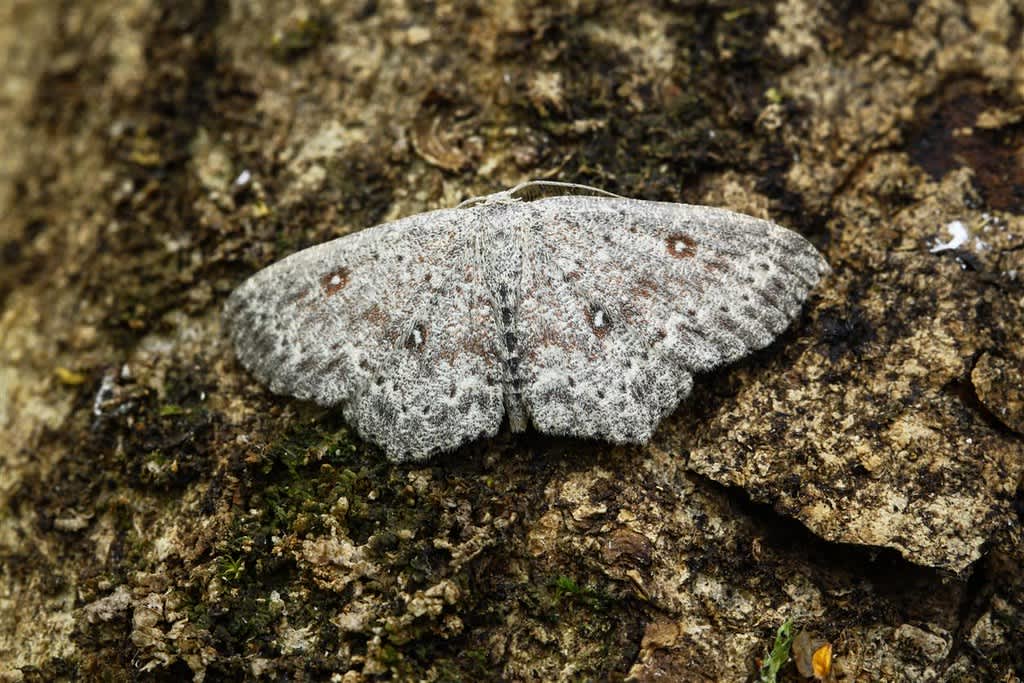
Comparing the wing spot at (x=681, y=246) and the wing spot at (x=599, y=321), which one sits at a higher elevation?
the wing spot at (x=681, y=246)

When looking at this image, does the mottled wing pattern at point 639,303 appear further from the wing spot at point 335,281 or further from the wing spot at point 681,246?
the wing spot at point 335,281

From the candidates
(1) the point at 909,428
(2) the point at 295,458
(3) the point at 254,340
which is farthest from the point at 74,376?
(1) the point at 909,428

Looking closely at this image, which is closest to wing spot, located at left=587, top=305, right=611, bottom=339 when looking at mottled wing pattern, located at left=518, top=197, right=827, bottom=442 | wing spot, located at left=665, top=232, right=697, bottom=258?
mottled wing pattern, located at left=518, top=197, right=827, bottom=442

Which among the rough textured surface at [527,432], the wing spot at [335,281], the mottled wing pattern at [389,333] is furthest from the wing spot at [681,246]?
the wing spot at [335,281]

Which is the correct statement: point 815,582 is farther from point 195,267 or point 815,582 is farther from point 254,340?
point 195,267

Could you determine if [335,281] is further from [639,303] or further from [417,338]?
[639,303]

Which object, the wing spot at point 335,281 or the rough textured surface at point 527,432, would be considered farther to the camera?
the wing spot at point 335,281

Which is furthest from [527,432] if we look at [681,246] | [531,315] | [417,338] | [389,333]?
[681,246]
